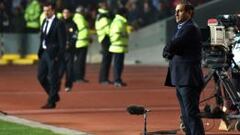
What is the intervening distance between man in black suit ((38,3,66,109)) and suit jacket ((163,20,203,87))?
5.74 metres

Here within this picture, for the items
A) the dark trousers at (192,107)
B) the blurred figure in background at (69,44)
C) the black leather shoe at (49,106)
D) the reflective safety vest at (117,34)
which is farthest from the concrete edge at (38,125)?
the reflective safety vest at (117,34)

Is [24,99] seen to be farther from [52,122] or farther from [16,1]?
[16,1]

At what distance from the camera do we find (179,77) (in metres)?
11.5

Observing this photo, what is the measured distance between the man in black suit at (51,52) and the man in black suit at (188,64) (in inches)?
226

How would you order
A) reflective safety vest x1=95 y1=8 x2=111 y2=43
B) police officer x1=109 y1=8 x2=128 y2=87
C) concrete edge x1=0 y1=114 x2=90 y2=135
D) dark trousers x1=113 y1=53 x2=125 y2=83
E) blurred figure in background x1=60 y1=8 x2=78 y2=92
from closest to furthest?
concrete edge x1=0 y1=114 x2=90 y2=135 < blurred figure in background x1=60 y1=8 x2=78 y2=92 < dark trousers x1=113 y1=53 x2=125 y2=83 < police officer x1=109 y1=8 x2=128 y2=87 < reflective safety vest x1=95 y1=8 x2=111 y2=43

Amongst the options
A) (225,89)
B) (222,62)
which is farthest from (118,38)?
(222,62)

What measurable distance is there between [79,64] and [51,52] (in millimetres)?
6804

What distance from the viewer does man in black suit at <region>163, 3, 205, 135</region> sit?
11391mm

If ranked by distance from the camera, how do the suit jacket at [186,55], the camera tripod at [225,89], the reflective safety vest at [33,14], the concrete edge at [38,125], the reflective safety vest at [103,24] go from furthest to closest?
the reflective safety vest at [33,14], the reflective safety vest at [103,24], the concrete edge at [38,125], the camera tripod at [225,89], the suit jacket at [186,55]

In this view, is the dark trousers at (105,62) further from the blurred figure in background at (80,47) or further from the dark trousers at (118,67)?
the blurred figure in background at (80,47)

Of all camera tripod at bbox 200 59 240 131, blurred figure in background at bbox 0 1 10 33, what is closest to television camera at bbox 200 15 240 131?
camera tripod at bbox 200 59 240 131

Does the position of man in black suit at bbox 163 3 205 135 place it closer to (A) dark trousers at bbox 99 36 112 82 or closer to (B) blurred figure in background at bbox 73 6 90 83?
(A) dark trousers at bbox 99 36 112 82

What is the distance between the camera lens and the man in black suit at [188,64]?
1139 centimetres

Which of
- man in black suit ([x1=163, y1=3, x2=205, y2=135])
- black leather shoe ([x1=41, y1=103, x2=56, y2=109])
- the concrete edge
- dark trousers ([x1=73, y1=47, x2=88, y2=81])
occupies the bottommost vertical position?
dark trousers ([x1=73, y1=47, x2=88, y2=81])
